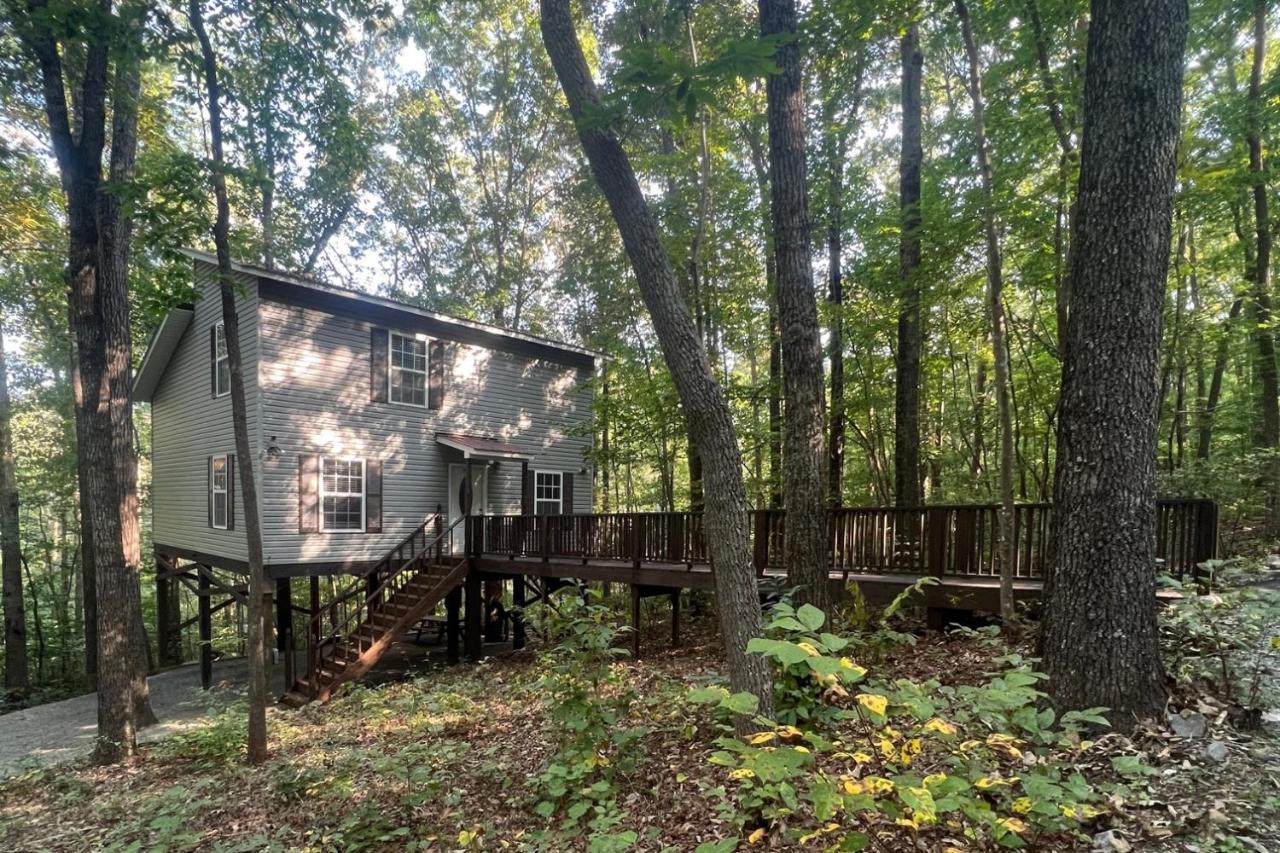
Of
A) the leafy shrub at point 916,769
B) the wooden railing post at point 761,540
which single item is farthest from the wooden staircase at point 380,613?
the leafy shrub at point 916,769

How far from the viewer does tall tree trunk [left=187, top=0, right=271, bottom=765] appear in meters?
6.30

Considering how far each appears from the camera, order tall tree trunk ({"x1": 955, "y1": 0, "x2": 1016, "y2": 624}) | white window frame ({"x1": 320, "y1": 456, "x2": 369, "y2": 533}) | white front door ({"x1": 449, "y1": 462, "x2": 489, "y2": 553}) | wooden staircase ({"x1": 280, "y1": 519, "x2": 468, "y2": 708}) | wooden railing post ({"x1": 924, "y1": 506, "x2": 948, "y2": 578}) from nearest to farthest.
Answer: tall tree trunk ({"x1": 955, "y1": 0, "x2": 1016, "y2": 624}) < wooden railing post ({"x1": 924, "y1": 506, "x2": 948, "y2": 578}) < wooden staircase ({"x1": 280, "y1": 519, "x2": 468, "y2": 708}) < white window frame ({"x1": 320, "y1": 456, "x2": 369, "y2": 533}) < white front door ({"x1": 449, "y1": 462, "x2": 489, "y2": 553})

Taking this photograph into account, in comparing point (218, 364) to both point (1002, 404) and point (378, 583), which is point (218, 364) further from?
point (1002, 404)

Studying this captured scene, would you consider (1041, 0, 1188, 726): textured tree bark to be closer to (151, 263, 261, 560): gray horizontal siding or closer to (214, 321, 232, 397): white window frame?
(151, 263, 261, 560): gray horizontal siding

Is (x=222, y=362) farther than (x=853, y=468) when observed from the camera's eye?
No

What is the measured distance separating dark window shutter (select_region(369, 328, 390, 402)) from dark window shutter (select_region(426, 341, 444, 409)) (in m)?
0.93

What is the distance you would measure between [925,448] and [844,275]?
5.49 meters

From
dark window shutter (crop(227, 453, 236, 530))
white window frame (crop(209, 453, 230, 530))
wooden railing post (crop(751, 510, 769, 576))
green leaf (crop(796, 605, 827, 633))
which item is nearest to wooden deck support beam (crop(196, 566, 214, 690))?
white window frame (crop(209, 453, 230, 530))

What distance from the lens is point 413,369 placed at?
12469mm

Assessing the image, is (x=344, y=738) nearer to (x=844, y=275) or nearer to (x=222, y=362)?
(x=222, y=362)

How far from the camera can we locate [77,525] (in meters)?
19.3

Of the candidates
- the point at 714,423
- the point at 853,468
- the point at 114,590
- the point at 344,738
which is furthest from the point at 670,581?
the point at 853,468

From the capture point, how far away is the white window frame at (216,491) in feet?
37.9

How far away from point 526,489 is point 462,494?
1546 mm
